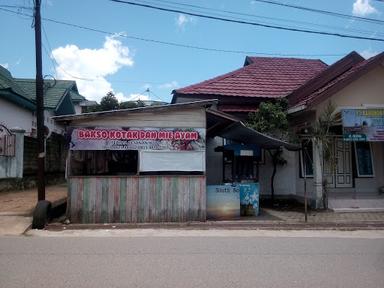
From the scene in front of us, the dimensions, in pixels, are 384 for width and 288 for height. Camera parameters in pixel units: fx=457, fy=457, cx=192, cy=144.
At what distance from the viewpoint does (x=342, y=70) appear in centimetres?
1706

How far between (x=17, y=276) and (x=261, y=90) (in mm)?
13134

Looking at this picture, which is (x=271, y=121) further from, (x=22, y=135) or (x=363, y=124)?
(x=22, y=135)

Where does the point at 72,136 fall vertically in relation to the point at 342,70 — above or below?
below

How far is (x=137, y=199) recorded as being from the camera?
40.4 ft

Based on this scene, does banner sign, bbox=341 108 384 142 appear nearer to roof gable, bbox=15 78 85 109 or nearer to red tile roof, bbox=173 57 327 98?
red tile roof, bbox=173 57 327 98

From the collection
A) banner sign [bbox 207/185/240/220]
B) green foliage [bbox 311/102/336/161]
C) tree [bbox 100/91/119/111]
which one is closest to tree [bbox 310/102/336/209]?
green foliage [bbox 311/102/336/161]

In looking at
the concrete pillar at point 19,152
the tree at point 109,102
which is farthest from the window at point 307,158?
the tree at point 109,102

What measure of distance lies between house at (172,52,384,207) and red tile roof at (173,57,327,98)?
4cm

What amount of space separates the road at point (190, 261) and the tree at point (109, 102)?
85.4 feet

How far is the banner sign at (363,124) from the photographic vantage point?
1481 cm

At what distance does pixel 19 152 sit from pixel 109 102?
732 inches

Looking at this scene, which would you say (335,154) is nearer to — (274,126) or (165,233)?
(274,126)

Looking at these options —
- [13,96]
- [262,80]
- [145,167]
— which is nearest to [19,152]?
[13,96]

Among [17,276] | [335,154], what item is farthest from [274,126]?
[17,276]
